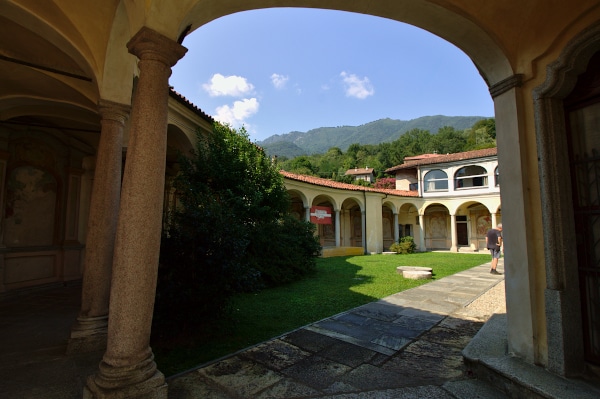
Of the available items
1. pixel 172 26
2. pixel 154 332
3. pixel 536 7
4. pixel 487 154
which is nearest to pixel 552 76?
pixel 536 7

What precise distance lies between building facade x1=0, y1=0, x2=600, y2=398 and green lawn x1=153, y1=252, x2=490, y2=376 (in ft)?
4.26

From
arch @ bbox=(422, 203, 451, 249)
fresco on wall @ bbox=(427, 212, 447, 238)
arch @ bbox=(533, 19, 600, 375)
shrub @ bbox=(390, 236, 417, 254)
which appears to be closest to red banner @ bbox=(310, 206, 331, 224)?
shrub @ bbox=(390, 236, 417, 254)

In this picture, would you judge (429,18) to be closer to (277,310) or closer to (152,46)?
(152,46)

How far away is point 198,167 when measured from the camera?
27.1ft

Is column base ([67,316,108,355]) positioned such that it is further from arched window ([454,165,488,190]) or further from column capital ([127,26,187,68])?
arched window ([454,165,488,190])

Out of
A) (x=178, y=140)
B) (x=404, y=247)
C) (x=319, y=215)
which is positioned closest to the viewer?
(x=178, y=140)

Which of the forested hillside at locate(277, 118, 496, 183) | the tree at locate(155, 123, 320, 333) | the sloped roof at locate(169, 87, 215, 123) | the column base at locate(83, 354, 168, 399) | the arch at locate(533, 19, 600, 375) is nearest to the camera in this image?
the column base at locate(83, 354, 168, 399)

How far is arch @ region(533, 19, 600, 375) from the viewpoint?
290 centimetres

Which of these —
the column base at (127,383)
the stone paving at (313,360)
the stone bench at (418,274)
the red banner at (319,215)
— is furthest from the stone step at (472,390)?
the red banner at (319,215)

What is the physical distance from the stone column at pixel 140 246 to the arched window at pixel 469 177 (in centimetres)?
2603

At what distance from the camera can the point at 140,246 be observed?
8.42 feet

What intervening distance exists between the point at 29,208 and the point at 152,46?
8278mm

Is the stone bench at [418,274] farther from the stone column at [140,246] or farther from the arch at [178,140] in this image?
the stone column at [140,246]

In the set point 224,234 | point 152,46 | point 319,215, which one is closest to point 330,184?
point 319,215
